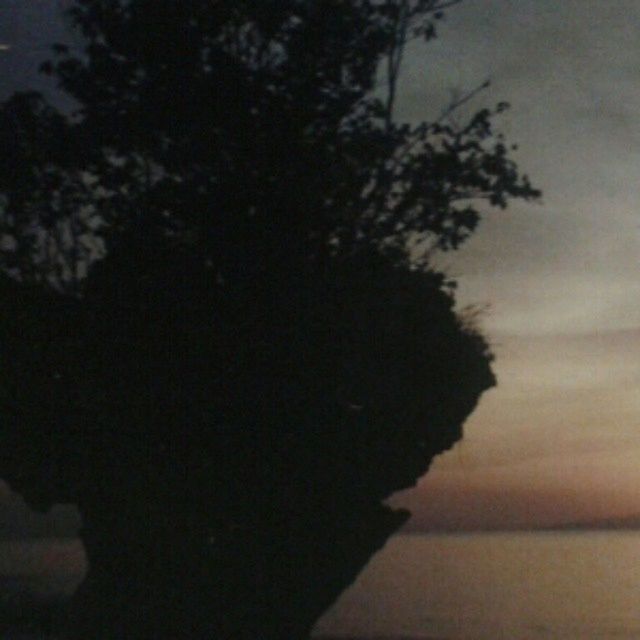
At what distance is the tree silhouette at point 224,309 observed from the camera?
28.2 metres

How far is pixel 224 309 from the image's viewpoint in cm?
2841

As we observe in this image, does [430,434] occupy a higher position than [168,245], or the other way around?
[168,245]

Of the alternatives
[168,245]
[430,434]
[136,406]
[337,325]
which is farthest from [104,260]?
[430,434]

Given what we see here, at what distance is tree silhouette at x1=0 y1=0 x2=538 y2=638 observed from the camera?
1110 inches

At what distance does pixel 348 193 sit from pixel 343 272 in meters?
1.72

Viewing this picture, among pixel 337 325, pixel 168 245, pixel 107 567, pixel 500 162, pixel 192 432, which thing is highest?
pixel 500 162

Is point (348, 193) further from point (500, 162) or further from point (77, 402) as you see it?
point (77, 402)

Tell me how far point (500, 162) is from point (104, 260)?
28.9 feet

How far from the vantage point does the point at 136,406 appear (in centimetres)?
2812

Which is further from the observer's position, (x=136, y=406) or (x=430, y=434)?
(x=430, y=434)

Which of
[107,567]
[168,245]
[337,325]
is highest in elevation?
[168,245]

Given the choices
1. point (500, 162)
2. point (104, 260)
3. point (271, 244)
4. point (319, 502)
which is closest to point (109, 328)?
point (104, 260)

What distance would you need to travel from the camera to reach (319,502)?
29.0 meters

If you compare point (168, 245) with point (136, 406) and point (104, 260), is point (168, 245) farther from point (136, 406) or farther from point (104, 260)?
point (136, 406)
